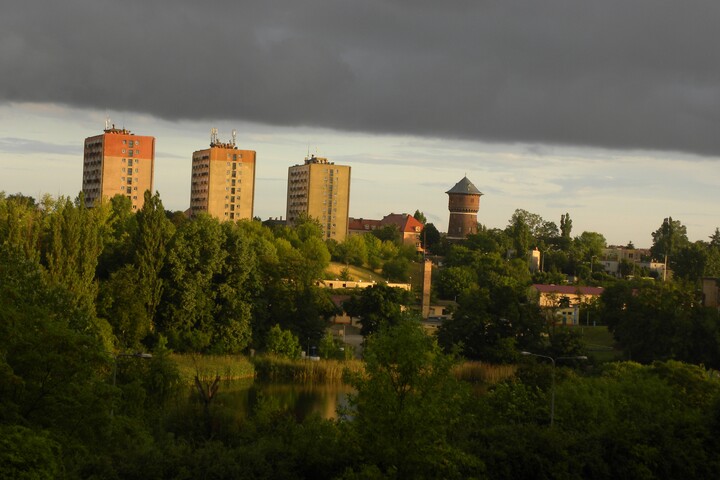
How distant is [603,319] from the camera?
241 ft

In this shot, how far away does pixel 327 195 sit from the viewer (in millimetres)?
146375

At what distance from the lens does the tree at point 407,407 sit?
23.3m

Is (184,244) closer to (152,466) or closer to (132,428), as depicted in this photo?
(132,428)

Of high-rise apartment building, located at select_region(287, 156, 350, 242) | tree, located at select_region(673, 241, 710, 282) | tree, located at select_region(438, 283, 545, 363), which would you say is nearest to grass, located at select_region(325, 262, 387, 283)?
tree, located at select_region(673, 241, 710, 282)

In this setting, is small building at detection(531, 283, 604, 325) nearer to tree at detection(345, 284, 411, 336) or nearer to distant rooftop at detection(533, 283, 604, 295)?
distant rooftop at detection(533, 283, 604, 295)

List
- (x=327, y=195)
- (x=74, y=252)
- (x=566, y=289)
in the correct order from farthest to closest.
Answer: (x=327, y=195), (x=566, y=289), (x=74, y=252)

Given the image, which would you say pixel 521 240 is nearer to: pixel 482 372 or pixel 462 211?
pixel 462 211

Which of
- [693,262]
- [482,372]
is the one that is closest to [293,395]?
[482,372]

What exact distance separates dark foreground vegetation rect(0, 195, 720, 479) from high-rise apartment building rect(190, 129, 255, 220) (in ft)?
246

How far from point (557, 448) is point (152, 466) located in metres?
10.3

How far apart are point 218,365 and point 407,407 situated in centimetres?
3230

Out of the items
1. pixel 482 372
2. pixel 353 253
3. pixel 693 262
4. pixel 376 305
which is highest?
pixel 693 262

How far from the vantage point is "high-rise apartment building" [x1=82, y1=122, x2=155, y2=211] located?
135500mm

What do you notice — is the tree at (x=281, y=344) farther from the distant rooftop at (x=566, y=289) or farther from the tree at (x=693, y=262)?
the tree at (x=693, y=262)
